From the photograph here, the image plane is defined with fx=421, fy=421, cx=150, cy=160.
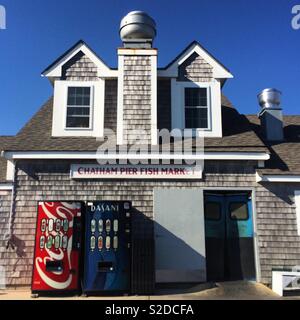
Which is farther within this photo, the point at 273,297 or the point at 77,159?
the point at 77,159

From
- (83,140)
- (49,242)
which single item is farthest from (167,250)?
(83,140)

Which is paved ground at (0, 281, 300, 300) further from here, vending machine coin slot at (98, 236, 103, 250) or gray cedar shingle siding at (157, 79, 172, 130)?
gray cedar shingle siding at (157, 79, 172, 130)

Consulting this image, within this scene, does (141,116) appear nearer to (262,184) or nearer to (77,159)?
(77,159)

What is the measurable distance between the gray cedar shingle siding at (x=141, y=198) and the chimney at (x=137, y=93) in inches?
53.5

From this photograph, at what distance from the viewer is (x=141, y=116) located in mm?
10852

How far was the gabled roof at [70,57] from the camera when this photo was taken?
1125 centimetres

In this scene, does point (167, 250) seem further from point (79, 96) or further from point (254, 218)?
point (79, 96)

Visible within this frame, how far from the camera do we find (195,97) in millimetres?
11367

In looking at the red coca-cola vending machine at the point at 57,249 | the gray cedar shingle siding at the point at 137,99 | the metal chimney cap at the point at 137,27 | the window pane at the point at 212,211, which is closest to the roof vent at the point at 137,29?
the metal chimney cap at the point at 137,27

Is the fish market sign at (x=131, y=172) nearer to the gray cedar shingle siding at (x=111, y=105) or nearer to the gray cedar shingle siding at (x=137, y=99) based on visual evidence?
the gray cedar shingle siding at (x=137, y=99)

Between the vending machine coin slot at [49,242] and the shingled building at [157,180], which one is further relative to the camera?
the shingled building at [157,180]

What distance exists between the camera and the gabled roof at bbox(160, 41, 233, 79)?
37.3ft
